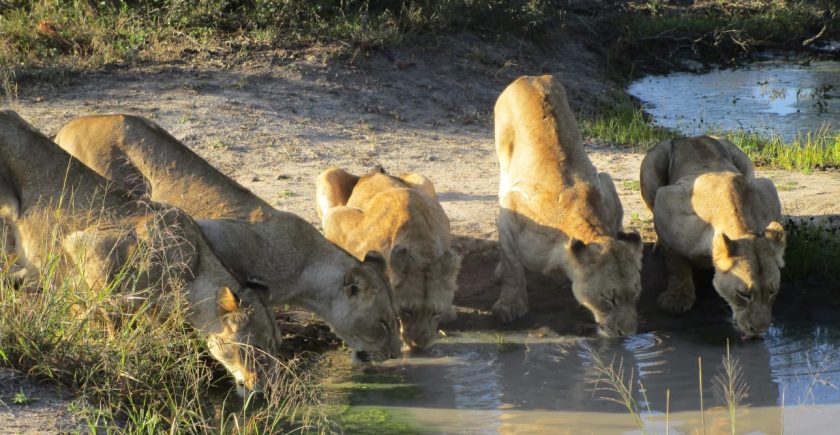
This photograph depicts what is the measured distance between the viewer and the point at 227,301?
23.5ft

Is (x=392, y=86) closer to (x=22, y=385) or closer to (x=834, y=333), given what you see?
(x=834, y=333)

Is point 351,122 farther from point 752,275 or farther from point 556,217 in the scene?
point 752,275

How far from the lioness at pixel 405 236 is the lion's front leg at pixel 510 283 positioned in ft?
1.48

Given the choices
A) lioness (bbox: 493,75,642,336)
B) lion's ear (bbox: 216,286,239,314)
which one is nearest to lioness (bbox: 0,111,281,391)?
lion's ear (bbox: 216,286,239,314)

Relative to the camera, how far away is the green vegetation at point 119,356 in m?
6.95

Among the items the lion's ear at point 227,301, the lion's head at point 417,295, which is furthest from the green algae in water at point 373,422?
the lion's ear at point 227,301

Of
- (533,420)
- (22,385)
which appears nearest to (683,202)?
(533,420)

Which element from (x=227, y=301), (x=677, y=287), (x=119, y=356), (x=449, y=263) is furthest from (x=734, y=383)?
(x=119, y=356)

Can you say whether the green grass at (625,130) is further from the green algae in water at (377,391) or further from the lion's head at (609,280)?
the green algae in water at (377,391)

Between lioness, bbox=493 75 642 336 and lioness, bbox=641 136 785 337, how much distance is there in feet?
1.80

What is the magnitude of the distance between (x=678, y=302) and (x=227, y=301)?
4.36m

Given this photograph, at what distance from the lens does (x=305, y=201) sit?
38.3ft

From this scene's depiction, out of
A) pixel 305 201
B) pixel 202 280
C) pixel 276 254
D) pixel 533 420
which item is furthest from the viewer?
pixel 305 201

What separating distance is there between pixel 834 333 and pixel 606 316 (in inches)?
→ 80.4
